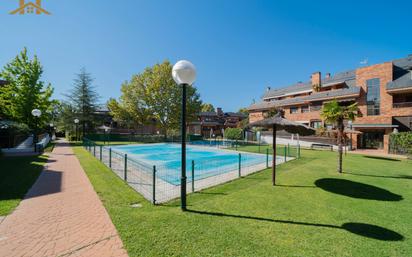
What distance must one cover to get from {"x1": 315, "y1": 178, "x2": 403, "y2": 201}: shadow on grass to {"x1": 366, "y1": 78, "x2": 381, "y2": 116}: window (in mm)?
22226

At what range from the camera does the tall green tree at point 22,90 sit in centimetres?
2164

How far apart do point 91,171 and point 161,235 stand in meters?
7.40

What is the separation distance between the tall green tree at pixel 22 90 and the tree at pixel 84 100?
8.21 metres

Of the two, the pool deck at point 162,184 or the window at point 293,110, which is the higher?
the window at point 293,110

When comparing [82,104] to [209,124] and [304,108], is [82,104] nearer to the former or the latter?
[209,124]

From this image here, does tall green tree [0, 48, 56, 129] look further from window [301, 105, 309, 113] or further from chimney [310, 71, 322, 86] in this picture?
chimney [310, 71, 322, 86]

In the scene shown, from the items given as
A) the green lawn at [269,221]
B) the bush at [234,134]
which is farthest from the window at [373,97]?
the green lawn at [269,221]

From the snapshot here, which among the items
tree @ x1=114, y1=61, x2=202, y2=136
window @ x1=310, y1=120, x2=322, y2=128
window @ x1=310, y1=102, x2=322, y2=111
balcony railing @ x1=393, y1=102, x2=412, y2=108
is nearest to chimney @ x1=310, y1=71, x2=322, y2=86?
window @ x1=310, y1=102, x2=322, y2=111

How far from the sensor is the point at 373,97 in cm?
2386

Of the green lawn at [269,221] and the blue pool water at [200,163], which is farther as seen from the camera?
the blue pool water at [200,163]

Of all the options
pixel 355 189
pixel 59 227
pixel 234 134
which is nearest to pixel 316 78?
pixel 234 134

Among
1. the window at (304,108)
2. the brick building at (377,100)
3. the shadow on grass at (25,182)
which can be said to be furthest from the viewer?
the window at (304,108)

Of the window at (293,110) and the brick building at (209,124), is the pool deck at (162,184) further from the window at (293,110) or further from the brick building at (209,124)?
the brick building at (209,124)

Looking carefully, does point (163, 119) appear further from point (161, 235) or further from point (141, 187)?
point (161, 235)
